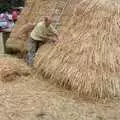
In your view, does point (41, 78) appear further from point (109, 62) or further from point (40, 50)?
point (109, 62)

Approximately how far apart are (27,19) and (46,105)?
4.34 meters

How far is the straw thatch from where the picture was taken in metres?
11.2

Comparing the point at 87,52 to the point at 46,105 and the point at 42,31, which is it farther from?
the point at 42,31

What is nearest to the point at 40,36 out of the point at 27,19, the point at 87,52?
the point at 27,19

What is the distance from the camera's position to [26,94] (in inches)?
337

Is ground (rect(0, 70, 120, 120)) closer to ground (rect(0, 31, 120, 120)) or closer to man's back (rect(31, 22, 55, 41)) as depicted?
ground (rect(0, 31, 120, 120))

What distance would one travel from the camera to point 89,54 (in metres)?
8.70

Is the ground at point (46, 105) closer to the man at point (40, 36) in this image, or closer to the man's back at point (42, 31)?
the man at point (40, 36)

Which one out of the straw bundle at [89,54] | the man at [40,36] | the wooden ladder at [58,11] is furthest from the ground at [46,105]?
the wooden ladder at [58,11]

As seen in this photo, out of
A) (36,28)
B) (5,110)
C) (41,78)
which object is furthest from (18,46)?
(5,110)

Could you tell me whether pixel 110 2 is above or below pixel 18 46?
above

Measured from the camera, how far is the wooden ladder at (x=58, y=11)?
10.3 m

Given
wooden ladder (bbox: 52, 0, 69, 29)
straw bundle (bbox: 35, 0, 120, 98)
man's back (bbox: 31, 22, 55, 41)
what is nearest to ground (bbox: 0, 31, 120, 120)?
straw bundle (bbox: 35, 0, 120, 98)

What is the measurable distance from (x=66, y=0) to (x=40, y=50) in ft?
4.92
